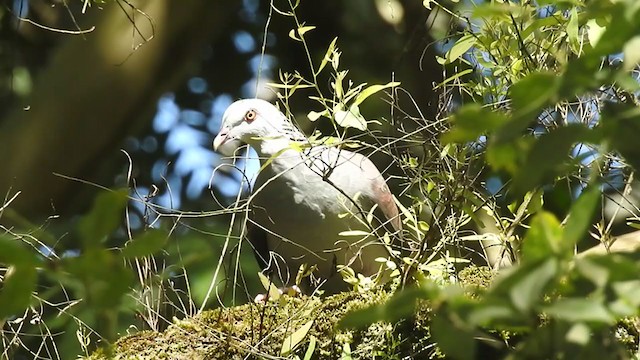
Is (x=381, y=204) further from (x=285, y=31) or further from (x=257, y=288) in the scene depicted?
(x=285, y=31)

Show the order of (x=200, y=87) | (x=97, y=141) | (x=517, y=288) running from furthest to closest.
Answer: (x=200, y=87)
(x=97, y=141)
(x=517, y=288)

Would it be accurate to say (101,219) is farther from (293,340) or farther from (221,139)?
(221,139)

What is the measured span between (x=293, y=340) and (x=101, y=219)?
34.6 inches

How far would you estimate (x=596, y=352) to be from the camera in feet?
1.78

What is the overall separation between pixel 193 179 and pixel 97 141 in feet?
2.23

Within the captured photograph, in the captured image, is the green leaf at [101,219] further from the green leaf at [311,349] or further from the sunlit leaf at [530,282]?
the green leaf at [311,349]

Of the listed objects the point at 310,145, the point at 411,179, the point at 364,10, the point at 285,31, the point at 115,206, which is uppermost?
the point at 364,10

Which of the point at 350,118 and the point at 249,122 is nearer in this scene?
the point at 350,118

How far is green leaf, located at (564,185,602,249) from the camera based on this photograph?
1.76 feet

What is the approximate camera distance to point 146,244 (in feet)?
1.89

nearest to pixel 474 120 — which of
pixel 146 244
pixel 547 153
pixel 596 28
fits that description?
pixel 547 153

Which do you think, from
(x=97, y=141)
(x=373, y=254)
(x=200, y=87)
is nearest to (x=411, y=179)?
(x=373, y=254)

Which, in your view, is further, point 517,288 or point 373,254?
point 373,254

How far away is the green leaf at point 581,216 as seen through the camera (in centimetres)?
54
